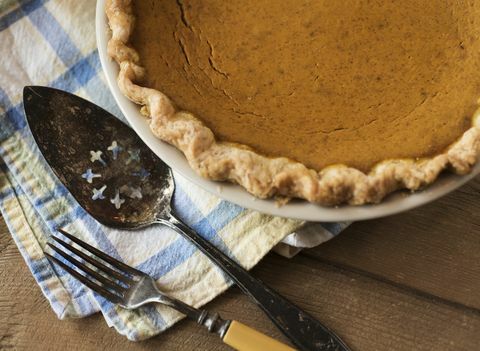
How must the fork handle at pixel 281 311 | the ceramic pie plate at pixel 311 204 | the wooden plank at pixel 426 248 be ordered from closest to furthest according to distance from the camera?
the ceramic pie plate at pixel 311 204
the fork handle at pixel 281 311
the wooden plank at pixel 426 248

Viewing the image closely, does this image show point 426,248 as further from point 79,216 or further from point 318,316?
point 79,216

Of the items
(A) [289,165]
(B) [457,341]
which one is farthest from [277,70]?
(B) [457,341]

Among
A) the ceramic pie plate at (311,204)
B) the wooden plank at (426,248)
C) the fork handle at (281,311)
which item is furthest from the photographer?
the wooden plank at (426,248)

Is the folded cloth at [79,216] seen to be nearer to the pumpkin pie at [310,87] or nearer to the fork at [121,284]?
the fork at [121,284]

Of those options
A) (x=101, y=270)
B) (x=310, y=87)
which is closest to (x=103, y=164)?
(x=101, y=270)

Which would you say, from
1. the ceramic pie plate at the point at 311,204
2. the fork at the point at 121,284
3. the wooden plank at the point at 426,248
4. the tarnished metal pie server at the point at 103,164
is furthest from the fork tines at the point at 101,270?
the wooden plank at the point at 426,248

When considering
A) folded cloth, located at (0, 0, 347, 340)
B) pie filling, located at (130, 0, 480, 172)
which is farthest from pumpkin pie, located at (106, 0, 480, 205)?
folded cloth, located at (0, 0, 347, 340)

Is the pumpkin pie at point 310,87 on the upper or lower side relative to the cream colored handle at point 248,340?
upper
